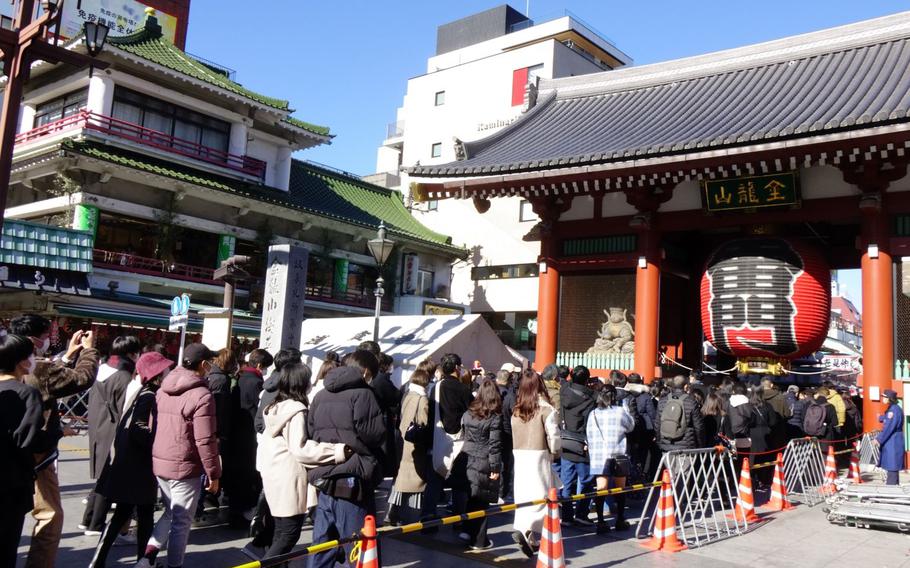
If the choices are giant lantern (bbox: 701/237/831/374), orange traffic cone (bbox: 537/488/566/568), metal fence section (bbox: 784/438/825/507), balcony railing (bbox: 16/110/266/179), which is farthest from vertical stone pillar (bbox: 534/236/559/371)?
balcony railing (bbox: 16/110/266/179)

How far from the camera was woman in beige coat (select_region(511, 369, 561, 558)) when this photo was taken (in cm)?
689

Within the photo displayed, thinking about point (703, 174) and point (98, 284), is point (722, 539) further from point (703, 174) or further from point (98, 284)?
point (98, 284)

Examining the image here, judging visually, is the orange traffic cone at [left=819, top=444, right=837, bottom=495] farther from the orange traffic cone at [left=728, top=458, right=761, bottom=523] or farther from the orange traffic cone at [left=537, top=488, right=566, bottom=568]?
the orange traffic cone at [left=537, top=488, right=566, bottom=568]

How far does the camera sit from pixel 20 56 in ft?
30.7

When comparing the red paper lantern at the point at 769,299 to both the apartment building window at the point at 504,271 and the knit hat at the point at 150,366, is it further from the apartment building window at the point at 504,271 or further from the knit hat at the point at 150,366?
the apartment building window at the point at 504,271

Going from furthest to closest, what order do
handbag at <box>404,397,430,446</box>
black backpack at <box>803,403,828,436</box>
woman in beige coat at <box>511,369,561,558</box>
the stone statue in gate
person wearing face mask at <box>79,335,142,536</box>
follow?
the stone statue in gate → black backpack at <box>803,403,828,436</box> → handbag at <box>404,397,430,446</box> → woman in beige coat at <box>511,369,561,558</box> → person wearing face mask at <box>79,335,142,536</box>

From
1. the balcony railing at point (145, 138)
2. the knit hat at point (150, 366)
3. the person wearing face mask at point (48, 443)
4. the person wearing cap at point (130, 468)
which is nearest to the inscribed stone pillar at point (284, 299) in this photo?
the person wearing face mask at point (48, 443)

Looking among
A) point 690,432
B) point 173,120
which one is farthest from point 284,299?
point 173,120

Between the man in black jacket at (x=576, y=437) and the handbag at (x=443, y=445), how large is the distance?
158 cm

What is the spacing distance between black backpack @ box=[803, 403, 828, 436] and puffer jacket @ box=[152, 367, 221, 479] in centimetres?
1094

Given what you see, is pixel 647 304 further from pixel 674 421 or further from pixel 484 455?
pixel 484 455

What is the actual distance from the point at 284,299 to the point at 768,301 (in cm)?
920

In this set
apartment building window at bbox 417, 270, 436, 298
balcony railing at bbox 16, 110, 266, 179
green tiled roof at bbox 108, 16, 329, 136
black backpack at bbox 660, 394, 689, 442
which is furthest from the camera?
apartment building window at bbox 417, 270, 436, 298

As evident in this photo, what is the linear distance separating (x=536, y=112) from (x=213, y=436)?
1720 centimetres
